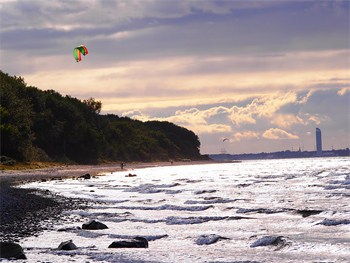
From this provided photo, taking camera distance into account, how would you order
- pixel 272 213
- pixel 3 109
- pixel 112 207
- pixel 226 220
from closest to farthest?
pixel 226 220 → pixel 272 213 → pixel 112 207 → pixel 3 109

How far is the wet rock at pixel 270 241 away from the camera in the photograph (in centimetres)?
1795

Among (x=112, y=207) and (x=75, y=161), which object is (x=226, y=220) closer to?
(x=112, y=207)

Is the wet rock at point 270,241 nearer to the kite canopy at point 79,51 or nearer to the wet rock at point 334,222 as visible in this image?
the wet rock at point 334,222

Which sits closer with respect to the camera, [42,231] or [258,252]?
[258,252]

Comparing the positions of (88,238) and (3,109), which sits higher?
(3,109)

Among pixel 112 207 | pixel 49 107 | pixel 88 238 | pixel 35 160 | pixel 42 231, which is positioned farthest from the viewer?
pixel 49 107

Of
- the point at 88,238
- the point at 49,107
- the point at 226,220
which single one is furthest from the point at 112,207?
the point at 49,107

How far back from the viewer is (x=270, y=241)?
18.2 m

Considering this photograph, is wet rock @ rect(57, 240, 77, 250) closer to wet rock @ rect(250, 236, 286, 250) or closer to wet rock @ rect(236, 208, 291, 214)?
wet rock @ rect(250, 236, 286, 250)

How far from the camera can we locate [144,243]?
17828mm

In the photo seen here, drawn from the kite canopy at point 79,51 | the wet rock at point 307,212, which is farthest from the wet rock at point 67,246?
the kite canopy at point 79,51

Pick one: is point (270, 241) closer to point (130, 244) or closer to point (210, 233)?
point (210, 233)

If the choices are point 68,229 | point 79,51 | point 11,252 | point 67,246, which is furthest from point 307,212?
point 79,51

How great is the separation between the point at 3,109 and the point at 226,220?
238ft
